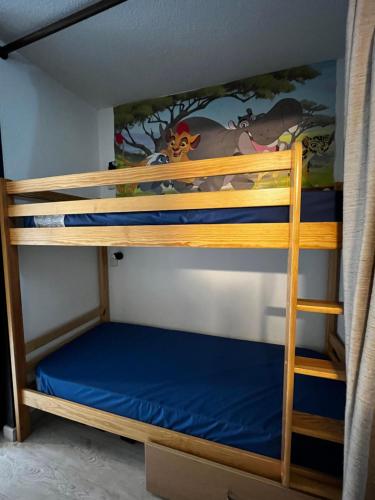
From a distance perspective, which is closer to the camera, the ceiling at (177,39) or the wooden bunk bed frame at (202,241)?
the wooden bunk bed frame at (202,241)

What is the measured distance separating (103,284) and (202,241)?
5.63 feet

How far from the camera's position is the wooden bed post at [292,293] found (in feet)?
Answer: 3.00

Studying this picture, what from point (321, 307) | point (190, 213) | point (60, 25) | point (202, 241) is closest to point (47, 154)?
point (60, 25)

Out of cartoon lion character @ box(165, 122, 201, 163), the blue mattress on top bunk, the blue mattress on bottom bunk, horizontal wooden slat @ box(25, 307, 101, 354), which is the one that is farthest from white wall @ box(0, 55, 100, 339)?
cartoon lion character @ box(165, 122, 201, 163)

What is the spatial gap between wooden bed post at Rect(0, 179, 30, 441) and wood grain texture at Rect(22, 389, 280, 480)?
79mm

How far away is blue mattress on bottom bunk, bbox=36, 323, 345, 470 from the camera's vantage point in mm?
1147

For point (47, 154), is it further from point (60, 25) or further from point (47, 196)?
point (60, 25)

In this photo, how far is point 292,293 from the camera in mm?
942

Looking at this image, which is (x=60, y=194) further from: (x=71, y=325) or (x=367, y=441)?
(x=367, y=441)

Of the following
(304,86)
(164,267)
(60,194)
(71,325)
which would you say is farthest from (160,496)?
(304,86)

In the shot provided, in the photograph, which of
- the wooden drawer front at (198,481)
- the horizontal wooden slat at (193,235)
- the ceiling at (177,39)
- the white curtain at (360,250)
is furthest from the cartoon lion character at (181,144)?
the wooden drawer front at (198,481)

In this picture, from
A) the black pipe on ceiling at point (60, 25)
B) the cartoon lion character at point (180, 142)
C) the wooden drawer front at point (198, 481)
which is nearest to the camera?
the wooden drawer front at point (198, 481)

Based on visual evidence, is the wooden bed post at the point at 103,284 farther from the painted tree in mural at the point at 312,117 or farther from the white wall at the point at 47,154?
the painted tree in mural at the point at 312,117

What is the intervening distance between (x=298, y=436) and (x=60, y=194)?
226 centimetres
